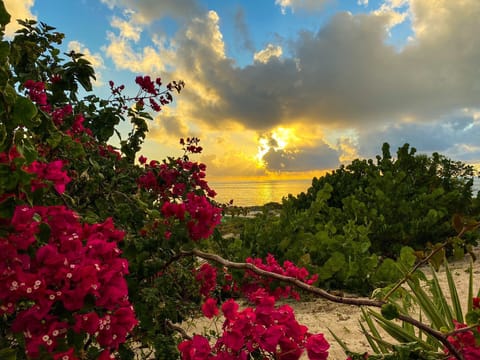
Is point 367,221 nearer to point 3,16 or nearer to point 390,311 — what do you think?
point 390,311

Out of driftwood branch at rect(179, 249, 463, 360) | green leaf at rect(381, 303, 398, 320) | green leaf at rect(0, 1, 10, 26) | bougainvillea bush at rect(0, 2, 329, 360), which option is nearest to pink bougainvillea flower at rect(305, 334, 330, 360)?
bougainvillea bush at rect(0, 2, 329, 360)

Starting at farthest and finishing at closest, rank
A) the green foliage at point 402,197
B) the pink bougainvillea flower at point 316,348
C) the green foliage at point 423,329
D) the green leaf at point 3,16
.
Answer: the green foliage at point 402,197 → the pink bougainvillea flower at point 316,348 → the green foliage at point 423,329 → the green leaf at point 3,16

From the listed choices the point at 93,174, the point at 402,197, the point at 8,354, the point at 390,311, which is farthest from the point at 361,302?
the point at 402,197

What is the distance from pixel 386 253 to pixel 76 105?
213 inches

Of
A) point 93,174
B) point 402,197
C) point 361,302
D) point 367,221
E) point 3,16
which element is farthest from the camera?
point 402,197

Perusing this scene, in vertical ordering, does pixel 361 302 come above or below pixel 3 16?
below

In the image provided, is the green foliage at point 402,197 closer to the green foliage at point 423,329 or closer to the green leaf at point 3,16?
the green foliage at point 423,329

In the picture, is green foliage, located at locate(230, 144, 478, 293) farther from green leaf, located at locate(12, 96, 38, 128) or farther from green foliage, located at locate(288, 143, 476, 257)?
green leaf, located at locate(12, 96, 38, 128)

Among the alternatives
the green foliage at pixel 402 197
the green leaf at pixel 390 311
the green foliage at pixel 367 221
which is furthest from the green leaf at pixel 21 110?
the green foliage at pixel 402 197

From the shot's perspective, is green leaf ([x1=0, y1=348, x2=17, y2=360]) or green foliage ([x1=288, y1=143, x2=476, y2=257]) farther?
green foliage ([x1=288, y1=143, x2=476, y2=257])

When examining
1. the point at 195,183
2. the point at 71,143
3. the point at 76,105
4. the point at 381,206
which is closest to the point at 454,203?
the point at 381,206

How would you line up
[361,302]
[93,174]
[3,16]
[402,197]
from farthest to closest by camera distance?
1. [402,197]
2. [93,174]
3. [361,302]
4. [3,16]

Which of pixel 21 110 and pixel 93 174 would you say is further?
pixel 93 174

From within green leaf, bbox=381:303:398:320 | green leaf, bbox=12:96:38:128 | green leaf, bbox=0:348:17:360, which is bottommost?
green leaf, bbox=0:348:17:360
